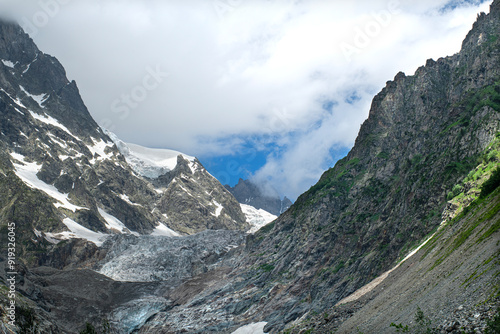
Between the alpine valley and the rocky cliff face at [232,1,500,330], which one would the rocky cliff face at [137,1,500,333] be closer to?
the rocky cliff face at [232,1,500,330]

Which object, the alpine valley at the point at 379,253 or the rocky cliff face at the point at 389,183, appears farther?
the rocky cliff face at the point at 389,183

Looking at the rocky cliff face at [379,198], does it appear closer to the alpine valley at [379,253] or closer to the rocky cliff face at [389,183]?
the rocky cliff face at [389,183]

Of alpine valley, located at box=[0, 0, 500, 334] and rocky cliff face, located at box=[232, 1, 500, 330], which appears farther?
rocky cliff face, located at box=[232, 1, 500, 330]

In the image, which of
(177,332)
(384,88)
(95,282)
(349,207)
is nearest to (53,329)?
(177,332)

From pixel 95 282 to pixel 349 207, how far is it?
113 meters

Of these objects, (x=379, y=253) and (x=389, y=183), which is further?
(x=389, y=183)

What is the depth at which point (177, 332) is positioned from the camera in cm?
11869

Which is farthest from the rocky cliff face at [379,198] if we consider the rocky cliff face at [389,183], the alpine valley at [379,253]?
the alpine valley at [379,253]

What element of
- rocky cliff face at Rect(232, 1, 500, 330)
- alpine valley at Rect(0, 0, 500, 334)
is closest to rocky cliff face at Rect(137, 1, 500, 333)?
rocky cliff face at Rect(232, 1, 500, 330)

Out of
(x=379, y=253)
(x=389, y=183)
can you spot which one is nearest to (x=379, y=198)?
(x=389, y=183)

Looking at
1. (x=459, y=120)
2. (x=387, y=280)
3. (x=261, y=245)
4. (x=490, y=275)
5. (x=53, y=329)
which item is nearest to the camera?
(x=490, y=275)

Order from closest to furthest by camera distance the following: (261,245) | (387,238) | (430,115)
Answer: (387,238)
(430,115)
(261,245)

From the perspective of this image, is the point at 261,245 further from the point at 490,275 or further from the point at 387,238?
the point at 490,275

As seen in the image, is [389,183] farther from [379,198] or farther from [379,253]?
[379,253]
